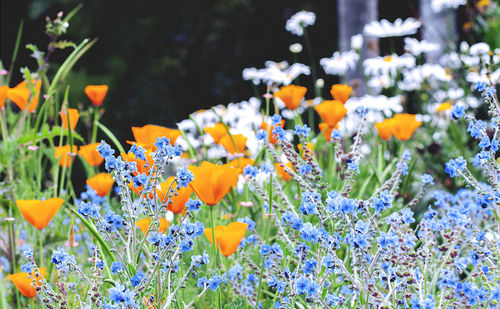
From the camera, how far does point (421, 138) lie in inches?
170

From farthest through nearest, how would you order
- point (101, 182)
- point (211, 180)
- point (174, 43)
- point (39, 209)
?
point (174, 43)
point (101, 182)
point (39, 209)
point (211, 180)

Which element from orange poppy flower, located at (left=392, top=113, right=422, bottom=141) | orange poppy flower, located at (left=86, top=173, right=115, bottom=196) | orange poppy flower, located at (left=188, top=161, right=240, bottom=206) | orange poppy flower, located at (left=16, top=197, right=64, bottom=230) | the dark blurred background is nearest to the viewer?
orange poppy flower, located at (left=188, top=161, right=240, bottom=206)

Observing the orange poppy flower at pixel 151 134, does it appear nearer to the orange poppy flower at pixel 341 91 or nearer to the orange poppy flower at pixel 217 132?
the orange poppy flower at pixel 217 132

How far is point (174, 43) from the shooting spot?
7754 mm

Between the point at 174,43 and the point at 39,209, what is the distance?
663 centimetres

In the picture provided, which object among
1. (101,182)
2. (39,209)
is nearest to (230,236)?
(39,209)

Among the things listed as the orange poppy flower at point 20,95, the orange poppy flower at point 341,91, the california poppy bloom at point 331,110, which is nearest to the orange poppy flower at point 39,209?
the orange poppy flower at point 20,95

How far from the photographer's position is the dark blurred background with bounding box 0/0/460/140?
7.12 m

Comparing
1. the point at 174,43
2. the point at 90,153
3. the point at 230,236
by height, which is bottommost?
the point at 230,236

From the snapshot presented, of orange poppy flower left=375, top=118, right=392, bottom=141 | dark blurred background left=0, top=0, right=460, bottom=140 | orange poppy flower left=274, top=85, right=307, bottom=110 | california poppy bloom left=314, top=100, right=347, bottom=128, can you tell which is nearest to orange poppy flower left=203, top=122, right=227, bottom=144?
orange poppy flower left=274, top=85, right=307, bottom=110

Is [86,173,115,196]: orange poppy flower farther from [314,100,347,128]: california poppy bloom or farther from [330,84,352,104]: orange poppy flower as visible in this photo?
[330,84,352,104]: orange poppy flower

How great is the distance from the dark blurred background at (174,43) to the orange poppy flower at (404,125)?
5.22 metres

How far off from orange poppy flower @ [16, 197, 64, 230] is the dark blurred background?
18.1 ft

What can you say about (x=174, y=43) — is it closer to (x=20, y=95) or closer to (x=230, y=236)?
(x=20, y=95)
